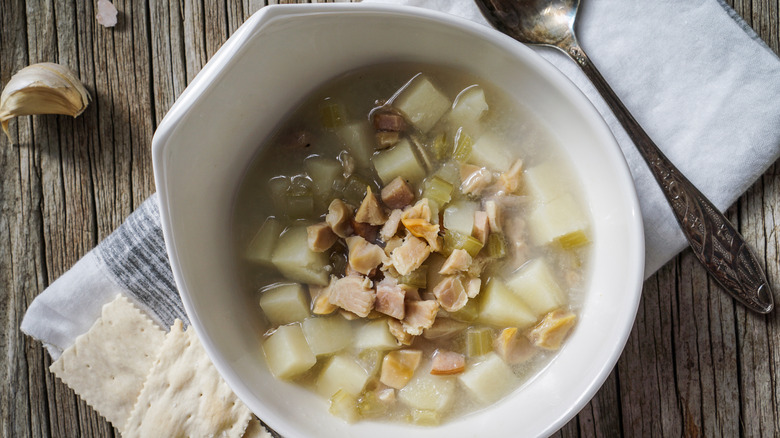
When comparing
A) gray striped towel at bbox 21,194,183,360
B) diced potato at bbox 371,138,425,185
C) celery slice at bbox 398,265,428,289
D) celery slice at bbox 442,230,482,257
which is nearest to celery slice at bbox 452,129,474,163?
diced potato at bbox 371,138,425,185

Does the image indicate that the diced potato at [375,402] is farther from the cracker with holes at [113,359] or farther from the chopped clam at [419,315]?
the cracker with holes at [113,359]

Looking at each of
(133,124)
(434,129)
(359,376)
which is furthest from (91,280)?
(434,129)

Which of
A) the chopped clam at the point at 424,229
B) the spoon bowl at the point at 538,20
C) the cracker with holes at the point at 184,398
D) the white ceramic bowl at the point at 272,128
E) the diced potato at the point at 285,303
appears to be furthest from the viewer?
the cracker with holes at the point at 184,398

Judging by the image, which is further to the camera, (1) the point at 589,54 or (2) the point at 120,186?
(2) the point at 120,186

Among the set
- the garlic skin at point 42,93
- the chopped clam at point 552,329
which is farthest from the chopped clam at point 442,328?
the garlic skin at point 42,93

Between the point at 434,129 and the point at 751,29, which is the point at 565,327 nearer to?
the point at 434,129
